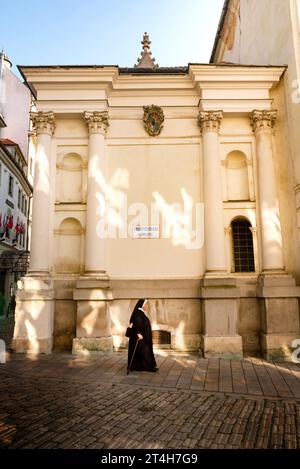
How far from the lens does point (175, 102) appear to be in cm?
1255

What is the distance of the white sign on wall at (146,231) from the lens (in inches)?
464

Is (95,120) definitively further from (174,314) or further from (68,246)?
(174,314)

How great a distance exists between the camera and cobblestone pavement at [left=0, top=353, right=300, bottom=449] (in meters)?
4.77

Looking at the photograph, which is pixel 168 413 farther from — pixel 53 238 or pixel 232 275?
pixel 53 238

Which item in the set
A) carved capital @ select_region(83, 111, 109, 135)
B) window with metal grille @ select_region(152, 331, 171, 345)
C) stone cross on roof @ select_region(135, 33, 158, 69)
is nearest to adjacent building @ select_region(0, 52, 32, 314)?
stone cross on roof @ select_region(135, 33, 158, 69)

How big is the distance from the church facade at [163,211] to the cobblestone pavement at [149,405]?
157cm

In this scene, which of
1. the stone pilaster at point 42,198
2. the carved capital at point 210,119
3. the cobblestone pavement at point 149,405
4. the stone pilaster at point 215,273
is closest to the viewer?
the cobblestone pavement at point 149,405

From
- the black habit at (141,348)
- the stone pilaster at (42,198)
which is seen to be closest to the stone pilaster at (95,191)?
the stone pilaster at (42,198)

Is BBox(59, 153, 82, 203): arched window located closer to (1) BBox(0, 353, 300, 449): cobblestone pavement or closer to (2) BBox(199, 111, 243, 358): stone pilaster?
(2) BBox(199, 111, 243, 358): stone pilaster

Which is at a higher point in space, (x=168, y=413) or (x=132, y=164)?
(x=132, y=164)

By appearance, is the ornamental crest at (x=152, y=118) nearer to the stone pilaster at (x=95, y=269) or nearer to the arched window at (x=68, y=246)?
the stone pilaster at (x=95, y=269)

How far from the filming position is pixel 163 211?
1189 cm
